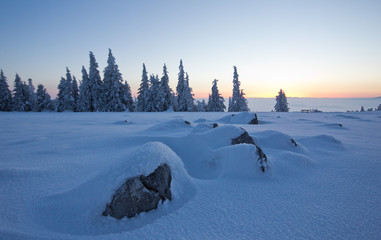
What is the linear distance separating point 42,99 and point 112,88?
20296 millimetres

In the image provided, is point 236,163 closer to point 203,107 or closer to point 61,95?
point 61,95

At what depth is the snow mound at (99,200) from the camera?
1.78 m

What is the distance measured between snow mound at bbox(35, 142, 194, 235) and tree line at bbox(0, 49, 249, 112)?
1126 inches

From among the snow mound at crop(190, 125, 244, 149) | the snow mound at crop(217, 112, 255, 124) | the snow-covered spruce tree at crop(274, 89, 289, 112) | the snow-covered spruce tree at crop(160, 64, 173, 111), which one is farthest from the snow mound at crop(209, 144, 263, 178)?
the snow-covered spruce tree at crop(274, 89, 289, 112)

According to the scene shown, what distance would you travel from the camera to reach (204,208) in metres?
2.05

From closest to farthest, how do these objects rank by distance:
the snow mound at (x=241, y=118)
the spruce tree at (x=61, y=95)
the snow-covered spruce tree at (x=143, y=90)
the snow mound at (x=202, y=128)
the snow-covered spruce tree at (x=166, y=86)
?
the snow mound at (x=202, y=128) → the snow mound at (x=241, y=118) → the spruce tree at (x=61, y=95) → the snow-covered spruce tree at (x=143, y=90) → the snow-covered spruce tree at (x=166, y=86)

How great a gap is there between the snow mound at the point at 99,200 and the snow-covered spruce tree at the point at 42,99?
4530 centimetres

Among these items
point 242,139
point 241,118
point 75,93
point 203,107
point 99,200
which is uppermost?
point 75,93

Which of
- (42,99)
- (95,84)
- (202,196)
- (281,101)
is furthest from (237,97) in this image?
(42,99)

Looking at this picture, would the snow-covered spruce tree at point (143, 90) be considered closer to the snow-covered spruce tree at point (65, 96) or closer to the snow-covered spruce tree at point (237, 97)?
the snow-covered spruce tree at point (65, 96)

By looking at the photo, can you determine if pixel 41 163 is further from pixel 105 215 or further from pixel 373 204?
pixel 373 204

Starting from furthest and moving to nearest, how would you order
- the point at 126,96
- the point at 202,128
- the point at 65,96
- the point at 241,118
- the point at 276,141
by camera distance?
the point at 65,96
the point at 126,96
the point at 241,118
the point at 202,128
the point at 276,141

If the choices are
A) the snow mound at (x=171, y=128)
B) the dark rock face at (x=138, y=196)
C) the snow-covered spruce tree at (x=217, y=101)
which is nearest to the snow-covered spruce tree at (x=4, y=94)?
the snow-covered spruce tree at (x=217, y=101)

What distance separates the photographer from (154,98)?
3222 cm
